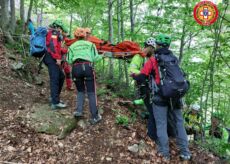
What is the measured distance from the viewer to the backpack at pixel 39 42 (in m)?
6.76

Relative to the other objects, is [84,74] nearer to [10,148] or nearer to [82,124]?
[82,124]

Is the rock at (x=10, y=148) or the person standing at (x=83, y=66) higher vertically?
the person standing at (x=83, y=66)

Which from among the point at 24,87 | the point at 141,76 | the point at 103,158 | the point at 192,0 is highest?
the point at 192,0

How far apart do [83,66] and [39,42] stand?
1502 mm

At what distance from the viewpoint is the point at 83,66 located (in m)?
6.05

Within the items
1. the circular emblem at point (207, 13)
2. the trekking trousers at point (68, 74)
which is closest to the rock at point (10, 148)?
the trekking trousers at point (68, 74)

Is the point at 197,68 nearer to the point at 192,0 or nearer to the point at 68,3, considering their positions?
the point at 192,0

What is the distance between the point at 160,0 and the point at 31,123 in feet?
25.7

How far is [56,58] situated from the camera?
6645mm

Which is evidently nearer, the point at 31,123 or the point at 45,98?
the point at 31,123

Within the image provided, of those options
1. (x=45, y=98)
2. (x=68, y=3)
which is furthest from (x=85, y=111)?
(x=68, y=3)

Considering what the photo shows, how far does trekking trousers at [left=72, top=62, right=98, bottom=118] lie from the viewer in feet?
19.9

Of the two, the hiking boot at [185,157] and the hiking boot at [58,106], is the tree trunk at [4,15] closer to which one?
the hiking boot at [58,106]

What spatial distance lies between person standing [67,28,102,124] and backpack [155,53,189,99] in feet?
4.98
